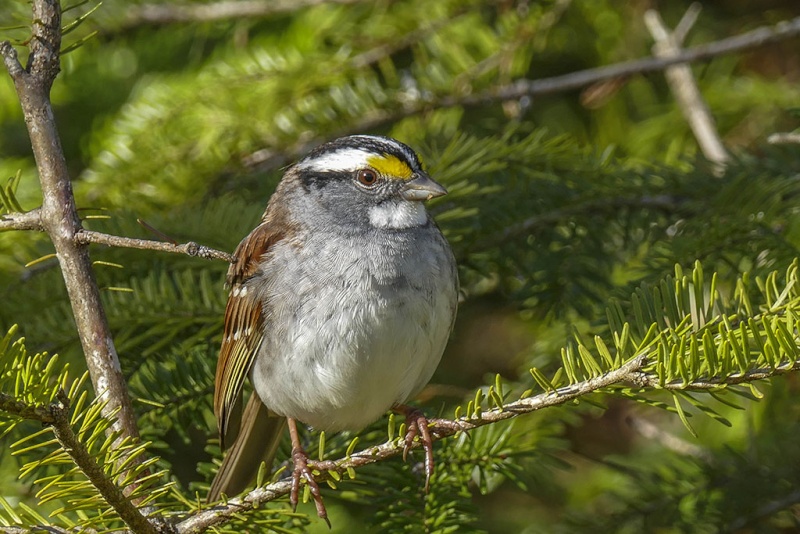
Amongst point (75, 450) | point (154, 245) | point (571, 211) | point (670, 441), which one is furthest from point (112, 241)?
point (670, 441)

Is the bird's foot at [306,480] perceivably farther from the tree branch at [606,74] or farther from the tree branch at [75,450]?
the tree branch at [606,74]

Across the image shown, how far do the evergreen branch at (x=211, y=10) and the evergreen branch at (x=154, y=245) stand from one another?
1.68m

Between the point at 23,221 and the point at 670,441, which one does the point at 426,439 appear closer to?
the point at 23,221

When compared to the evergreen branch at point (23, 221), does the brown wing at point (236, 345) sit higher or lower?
lower

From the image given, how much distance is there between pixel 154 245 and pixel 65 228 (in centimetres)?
18

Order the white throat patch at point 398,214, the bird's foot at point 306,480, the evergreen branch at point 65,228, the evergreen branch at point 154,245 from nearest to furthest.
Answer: the evergreen branch at point 154,245
the evergreen branch at point 65,228
the bird's foot at point 306,480
the white throat patch at point 398,214

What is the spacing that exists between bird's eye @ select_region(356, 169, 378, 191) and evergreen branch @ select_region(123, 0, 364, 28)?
861mm

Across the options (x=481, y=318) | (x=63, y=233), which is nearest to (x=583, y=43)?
(x=481, y=318)

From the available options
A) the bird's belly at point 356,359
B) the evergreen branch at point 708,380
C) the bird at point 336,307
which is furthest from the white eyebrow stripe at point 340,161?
the evergreen branch at point 708,380

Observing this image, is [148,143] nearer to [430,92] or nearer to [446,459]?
[430,92]

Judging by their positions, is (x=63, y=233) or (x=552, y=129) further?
(x=552, y=129)

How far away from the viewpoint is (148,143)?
2.90 m

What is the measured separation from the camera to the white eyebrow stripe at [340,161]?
2445 millimetres

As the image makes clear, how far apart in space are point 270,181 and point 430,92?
21.6 inches
